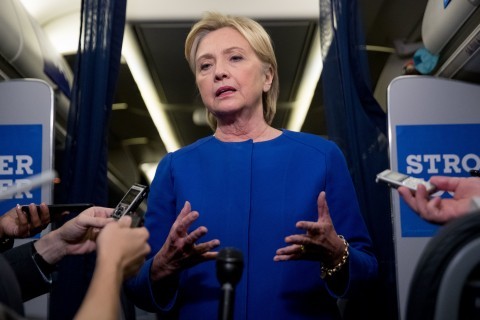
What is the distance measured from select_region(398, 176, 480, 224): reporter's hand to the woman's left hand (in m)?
0.21

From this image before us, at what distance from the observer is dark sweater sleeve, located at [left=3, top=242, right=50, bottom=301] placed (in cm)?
185

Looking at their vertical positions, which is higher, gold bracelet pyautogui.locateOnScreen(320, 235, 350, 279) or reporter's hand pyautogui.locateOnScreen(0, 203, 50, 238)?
reporter's hand pyautogui.locateOnScreen(0, 203, 50, 238)

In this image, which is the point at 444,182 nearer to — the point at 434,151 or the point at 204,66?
the point at 204,66

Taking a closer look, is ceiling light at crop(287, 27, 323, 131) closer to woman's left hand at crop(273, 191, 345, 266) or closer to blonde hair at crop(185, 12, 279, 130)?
blonde hair at crop(185, 12, 279, 130)

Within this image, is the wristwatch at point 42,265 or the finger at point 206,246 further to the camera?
the wristwatch at point 42,265

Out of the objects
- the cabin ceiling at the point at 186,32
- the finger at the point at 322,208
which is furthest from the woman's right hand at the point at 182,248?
the cabin ceiling at the point at 186,32

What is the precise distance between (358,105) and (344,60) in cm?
25

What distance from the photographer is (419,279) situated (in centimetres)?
89

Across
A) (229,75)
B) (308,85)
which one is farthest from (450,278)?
(308,85)

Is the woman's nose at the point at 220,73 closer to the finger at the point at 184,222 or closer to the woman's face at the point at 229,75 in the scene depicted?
the woman's face at the point at 229,75

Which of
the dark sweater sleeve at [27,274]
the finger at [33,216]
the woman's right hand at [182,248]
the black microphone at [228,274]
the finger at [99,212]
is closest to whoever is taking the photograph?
the black microphone at [228,274]

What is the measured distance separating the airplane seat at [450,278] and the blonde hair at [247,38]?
1.24 m

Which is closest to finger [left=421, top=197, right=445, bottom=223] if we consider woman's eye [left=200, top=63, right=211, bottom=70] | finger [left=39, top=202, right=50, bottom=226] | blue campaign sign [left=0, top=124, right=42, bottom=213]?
woman's eye [left=200, top=63, right=211, bottom=70]

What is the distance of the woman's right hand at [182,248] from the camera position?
4.89ft
